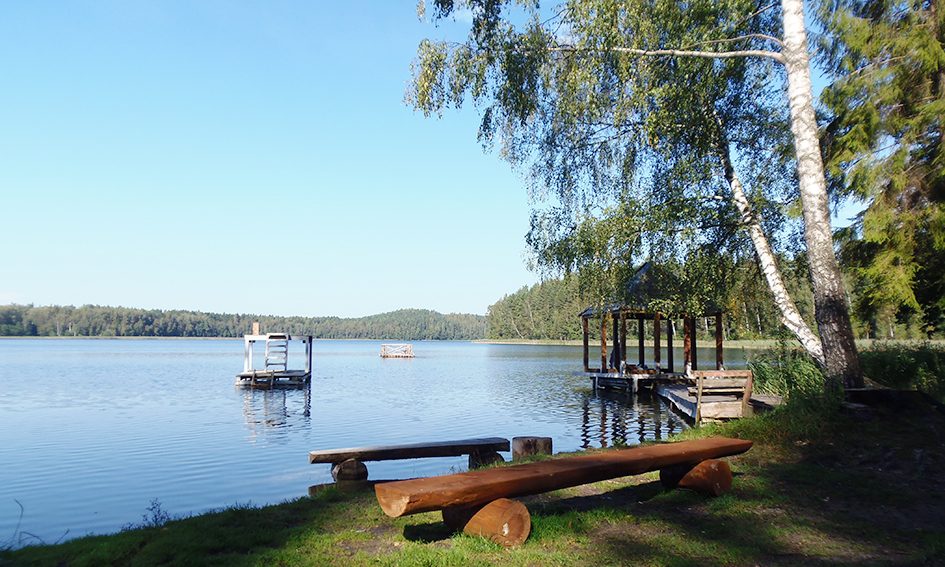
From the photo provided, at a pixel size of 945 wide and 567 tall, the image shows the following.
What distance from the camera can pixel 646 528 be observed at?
15.8 feet

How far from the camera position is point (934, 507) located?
5227 mm

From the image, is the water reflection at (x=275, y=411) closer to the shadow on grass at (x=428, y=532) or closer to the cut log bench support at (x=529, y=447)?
the cut log bench support at (x=529, y=447)

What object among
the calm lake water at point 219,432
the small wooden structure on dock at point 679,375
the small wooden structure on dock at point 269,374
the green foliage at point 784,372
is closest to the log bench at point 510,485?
the calm lake water at point 219,432

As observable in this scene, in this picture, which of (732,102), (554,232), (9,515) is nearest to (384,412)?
(554,232)

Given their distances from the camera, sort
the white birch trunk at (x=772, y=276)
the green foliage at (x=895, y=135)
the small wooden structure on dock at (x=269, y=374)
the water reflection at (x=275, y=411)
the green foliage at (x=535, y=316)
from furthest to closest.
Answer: the green foliage at (x=535, y=316) → the small wooden structure on dock at (x=269, y=374) → the water reflection at (x=275, y=411) → the green foliage at (x=895, y=135) → the white birch trunk at (x=772, y=276)

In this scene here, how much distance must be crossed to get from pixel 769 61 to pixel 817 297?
20.8 ft

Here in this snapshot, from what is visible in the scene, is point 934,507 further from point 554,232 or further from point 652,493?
point 554,232

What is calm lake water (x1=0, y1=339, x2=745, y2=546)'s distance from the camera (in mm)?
9484

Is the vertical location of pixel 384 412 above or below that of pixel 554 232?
below

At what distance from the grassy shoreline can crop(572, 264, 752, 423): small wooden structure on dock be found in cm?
610

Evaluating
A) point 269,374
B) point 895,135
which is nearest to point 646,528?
point 895,135

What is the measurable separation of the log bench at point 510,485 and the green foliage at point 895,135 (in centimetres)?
751

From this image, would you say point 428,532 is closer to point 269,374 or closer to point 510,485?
point 510,485

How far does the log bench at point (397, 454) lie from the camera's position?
26.4 ft
